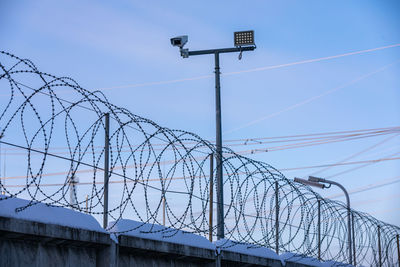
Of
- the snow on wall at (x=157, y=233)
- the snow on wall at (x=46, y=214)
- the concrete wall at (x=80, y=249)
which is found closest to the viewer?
the snow on wall at (x=46, y=214)

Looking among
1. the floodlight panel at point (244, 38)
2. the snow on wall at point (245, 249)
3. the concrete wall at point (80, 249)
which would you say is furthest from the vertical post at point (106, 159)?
the floodlight panel at point (244, 38)

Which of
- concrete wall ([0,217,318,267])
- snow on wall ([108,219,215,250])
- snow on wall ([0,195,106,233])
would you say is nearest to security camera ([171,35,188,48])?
snow on wall ([108,219,215,250])

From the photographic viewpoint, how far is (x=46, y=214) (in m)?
9.65

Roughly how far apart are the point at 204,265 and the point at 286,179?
291 cm

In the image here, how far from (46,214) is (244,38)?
40.3 ft

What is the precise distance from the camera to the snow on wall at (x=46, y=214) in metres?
9.02

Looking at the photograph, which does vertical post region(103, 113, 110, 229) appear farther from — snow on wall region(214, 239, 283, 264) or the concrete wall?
snow on wall region(214, 239, 283, 264)

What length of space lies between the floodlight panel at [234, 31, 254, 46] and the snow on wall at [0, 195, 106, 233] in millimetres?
11069

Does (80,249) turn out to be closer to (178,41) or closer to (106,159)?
(106,159)

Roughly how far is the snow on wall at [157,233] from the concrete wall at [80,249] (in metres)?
0.09

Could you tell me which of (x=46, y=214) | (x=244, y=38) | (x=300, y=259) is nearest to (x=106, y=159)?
(x=46, y=214)

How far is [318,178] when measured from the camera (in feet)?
84.7

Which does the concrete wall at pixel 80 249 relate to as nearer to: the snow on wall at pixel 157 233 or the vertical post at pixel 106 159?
the snow on wall at pixel 157 233

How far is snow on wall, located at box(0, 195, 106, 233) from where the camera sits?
9023mm
